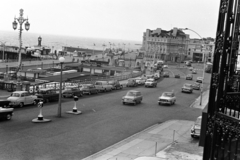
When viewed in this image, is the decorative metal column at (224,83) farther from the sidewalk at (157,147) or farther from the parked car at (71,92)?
the parked car at (71,92)

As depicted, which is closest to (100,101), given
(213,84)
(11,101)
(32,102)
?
(32,102)

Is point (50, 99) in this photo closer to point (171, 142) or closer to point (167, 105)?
point (167, 105)

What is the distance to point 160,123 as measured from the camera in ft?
81.8

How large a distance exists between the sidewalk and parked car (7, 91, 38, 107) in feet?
35.8

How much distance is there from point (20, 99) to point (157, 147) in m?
13.7

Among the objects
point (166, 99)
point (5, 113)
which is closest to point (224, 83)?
point (5, 113)

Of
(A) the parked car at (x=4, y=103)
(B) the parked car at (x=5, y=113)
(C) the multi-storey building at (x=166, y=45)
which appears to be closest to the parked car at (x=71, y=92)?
(A) the parked car at (x=4, y=103)

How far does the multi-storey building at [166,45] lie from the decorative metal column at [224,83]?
478 ft

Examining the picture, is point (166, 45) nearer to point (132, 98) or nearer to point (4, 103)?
point (132, 98)

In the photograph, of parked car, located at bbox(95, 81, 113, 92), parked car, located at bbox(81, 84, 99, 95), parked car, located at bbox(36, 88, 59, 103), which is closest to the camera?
parked car, located at bbox(36, 88, 59, 103)

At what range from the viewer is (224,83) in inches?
246

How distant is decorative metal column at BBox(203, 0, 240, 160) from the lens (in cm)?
595

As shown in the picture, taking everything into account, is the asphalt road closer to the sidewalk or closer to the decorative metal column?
the sidewalk

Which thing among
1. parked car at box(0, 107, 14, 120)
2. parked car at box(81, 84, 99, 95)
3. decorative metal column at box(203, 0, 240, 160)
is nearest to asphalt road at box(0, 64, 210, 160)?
parked car at box(0, 107, 14, 120)
